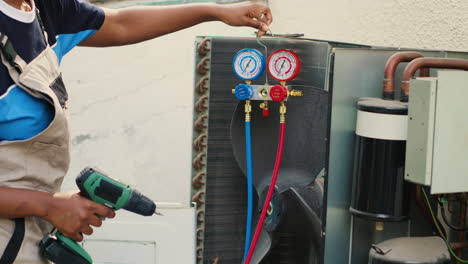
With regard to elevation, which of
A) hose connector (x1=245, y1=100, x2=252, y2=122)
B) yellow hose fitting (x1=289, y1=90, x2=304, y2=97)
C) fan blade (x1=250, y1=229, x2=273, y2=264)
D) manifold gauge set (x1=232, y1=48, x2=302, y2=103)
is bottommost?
fan blade (x1=250, y1=229, x2=273, y2=264)

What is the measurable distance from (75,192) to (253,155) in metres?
0.96

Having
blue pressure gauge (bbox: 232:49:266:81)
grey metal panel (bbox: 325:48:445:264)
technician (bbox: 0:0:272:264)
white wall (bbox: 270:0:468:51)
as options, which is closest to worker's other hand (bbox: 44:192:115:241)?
technician (bbox: 0:0:272:264)

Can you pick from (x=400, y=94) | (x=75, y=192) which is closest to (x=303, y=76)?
(x=400, y=94)

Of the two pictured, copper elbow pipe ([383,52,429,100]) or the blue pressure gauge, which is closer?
copper elbow pipe ([383,52,429,100])

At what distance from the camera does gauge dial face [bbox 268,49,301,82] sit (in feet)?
8.50

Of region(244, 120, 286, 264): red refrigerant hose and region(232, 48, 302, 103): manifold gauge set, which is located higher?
region(232, 48, 302, 103): manifold gauge set

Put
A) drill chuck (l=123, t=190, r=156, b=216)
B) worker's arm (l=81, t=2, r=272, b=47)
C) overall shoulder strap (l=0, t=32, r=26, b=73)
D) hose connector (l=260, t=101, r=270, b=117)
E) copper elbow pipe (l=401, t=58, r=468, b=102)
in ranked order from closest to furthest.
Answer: overall shoulder strap (l=0, t=32, r=26, b=73) < drill chuck (l=123, t=190, r=156, b=216) < copper elbow pipe (l=401, t=58, r=468, b=102) < worker's arm (l=81, t=2, r=272, b=47) < hose connector (l=260, t=101, r=270, b=117)

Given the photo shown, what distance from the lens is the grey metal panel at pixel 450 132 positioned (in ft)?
6.37

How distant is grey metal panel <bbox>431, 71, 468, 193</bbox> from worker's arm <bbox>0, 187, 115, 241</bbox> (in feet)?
3.11

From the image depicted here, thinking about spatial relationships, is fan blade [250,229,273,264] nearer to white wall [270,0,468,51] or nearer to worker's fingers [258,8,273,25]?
worker's fingers [258,8,273,25]

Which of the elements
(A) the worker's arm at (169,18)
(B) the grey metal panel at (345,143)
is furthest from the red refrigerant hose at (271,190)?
(A) the worker's arm at (169,18)

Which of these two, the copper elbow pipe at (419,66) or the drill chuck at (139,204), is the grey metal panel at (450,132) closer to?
the copper elbow pipe at (419,66)

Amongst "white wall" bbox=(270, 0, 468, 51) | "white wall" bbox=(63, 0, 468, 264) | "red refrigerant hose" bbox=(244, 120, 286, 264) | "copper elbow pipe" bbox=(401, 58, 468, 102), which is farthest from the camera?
"white wall" bbox=(63, 0, 468, 264)

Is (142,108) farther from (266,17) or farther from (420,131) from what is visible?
(420,131)
